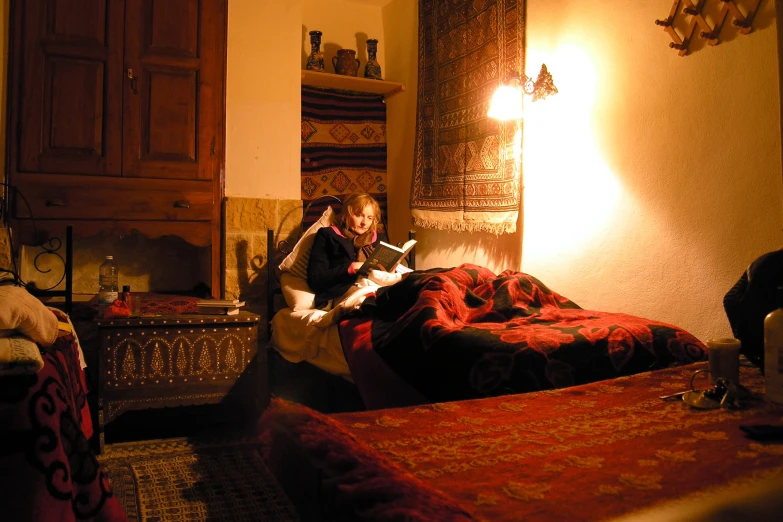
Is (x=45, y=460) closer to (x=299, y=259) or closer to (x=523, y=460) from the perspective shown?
(x=523, y=460)

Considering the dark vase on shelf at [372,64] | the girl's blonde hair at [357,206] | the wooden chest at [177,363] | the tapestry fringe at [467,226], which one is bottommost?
the wooden chest at [177,363]

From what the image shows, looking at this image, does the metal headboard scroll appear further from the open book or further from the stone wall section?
the open book

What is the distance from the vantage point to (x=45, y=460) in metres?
1.19

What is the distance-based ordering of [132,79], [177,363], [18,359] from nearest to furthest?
1. [18,359]
2. [177,363]
3. [132,79]

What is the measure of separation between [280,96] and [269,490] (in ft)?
7.21

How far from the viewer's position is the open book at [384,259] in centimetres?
302

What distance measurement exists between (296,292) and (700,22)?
2.08 meters

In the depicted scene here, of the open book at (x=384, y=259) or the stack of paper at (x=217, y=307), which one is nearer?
the stack of paper at (x=217, y=307)

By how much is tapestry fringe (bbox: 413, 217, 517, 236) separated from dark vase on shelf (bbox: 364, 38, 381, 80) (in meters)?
1.01

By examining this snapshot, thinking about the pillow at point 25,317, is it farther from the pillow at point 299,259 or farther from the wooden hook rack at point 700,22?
the wooden hook rack at point 700,22

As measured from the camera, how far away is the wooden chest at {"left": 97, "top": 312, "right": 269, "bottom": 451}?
8.55 feet

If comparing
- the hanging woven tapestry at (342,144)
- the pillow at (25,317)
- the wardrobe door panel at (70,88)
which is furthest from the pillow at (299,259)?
the pillow at (25,317)

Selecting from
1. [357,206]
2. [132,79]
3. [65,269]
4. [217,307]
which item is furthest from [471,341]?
[132,79]

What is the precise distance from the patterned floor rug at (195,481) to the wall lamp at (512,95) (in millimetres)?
1813
